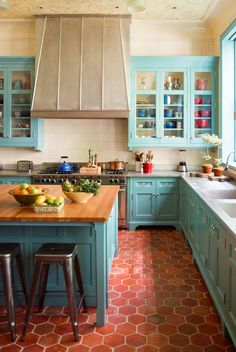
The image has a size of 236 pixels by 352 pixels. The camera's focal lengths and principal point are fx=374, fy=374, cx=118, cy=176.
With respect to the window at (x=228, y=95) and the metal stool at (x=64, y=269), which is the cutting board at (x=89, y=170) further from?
the metal stool at (x=64, y=269)

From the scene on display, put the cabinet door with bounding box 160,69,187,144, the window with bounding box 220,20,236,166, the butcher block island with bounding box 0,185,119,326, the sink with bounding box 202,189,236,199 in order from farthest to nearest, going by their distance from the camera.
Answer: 1. the cabinet door with bounding box 160,69,187,144
2. the window with bounding box 220,20,236,166
3. the sink with bounding box 202,189,236,199
4. the butcher block island with bounding box 0,185,119,326

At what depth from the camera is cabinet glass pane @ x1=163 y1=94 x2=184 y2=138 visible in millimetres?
5977

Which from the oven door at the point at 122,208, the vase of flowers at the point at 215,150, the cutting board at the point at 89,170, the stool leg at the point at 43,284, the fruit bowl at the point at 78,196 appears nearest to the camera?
the stool leg at the point at 43,284

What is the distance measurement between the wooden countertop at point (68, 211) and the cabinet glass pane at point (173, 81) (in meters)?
2.98

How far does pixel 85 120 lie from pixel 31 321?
3.98 meters

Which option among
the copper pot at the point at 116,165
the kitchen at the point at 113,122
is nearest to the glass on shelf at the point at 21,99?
the kitchen at the point at 113,122

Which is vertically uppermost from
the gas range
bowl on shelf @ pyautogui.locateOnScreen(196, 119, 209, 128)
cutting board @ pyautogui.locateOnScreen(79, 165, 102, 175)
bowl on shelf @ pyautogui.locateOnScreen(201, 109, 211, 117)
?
bowl on shelf @ pyautogui.locateOnScreen(201, 109, 211, 117)

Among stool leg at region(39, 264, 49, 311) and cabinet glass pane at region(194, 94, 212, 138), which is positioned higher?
cabinet glass pane at region(194, 94, 212, 138)

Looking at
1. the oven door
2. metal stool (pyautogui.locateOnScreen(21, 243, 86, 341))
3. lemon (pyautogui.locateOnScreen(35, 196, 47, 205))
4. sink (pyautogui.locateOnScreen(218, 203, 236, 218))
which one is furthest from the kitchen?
metal stool (pyautogui.locateOnScreen(21, 243, 86, 341))

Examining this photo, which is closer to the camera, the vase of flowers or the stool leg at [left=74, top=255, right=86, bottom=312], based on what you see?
the stool leg at [left=74, top=255, right=86, bottom=312]

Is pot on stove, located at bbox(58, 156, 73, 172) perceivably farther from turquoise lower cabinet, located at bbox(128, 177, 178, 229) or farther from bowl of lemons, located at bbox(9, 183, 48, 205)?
bowl of lemons, located at bbox(9, 183, 48, 205)

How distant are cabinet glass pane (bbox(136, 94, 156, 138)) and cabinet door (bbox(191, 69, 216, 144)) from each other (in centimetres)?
62

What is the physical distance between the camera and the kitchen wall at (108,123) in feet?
20.2

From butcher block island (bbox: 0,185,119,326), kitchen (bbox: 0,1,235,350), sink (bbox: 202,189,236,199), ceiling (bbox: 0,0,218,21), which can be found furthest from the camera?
kitchen (bbox: 0,1,235,350)
